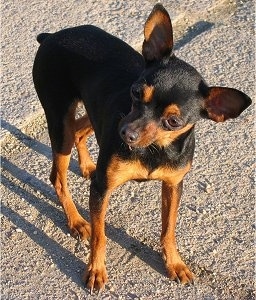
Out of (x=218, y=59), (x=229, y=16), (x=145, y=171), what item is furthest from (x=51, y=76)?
(x=229, y=16)

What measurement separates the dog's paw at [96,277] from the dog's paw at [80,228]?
0.35 m

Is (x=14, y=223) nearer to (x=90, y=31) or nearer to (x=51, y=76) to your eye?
(x=51, y=76)

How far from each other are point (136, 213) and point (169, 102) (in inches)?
60.0

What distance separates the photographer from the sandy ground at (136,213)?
15.3 feet

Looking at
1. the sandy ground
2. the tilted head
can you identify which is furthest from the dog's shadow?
the tilted head

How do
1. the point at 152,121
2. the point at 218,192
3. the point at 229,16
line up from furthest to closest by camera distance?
the point at 229,16 < the point at 218,192 < the point at 152,121

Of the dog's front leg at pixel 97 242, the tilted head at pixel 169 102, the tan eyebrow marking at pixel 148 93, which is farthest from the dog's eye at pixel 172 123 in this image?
the dog's front leg at pixel 97 242

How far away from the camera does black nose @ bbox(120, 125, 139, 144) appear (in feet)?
12.4

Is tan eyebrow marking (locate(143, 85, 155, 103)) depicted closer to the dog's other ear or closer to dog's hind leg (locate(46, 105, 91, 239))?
the dog's other ear

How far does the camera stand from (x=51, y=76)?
4.68 metres

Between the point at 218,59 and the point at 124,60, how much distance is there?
7.36ft

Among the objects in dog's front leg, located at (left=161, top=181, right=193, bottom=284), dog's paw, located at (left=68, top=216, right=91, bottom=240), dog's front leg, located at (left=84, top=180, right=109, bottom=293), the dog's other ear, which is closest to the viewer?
the dog's other ear

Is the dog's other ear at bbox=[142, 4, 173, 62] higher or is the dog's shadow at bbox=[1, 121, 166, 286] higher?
the dog's other ear at bbox=[142, 4, 173, 62]

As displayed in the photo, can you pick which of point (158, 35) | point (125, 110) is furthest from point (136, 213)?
point (158, 35)
